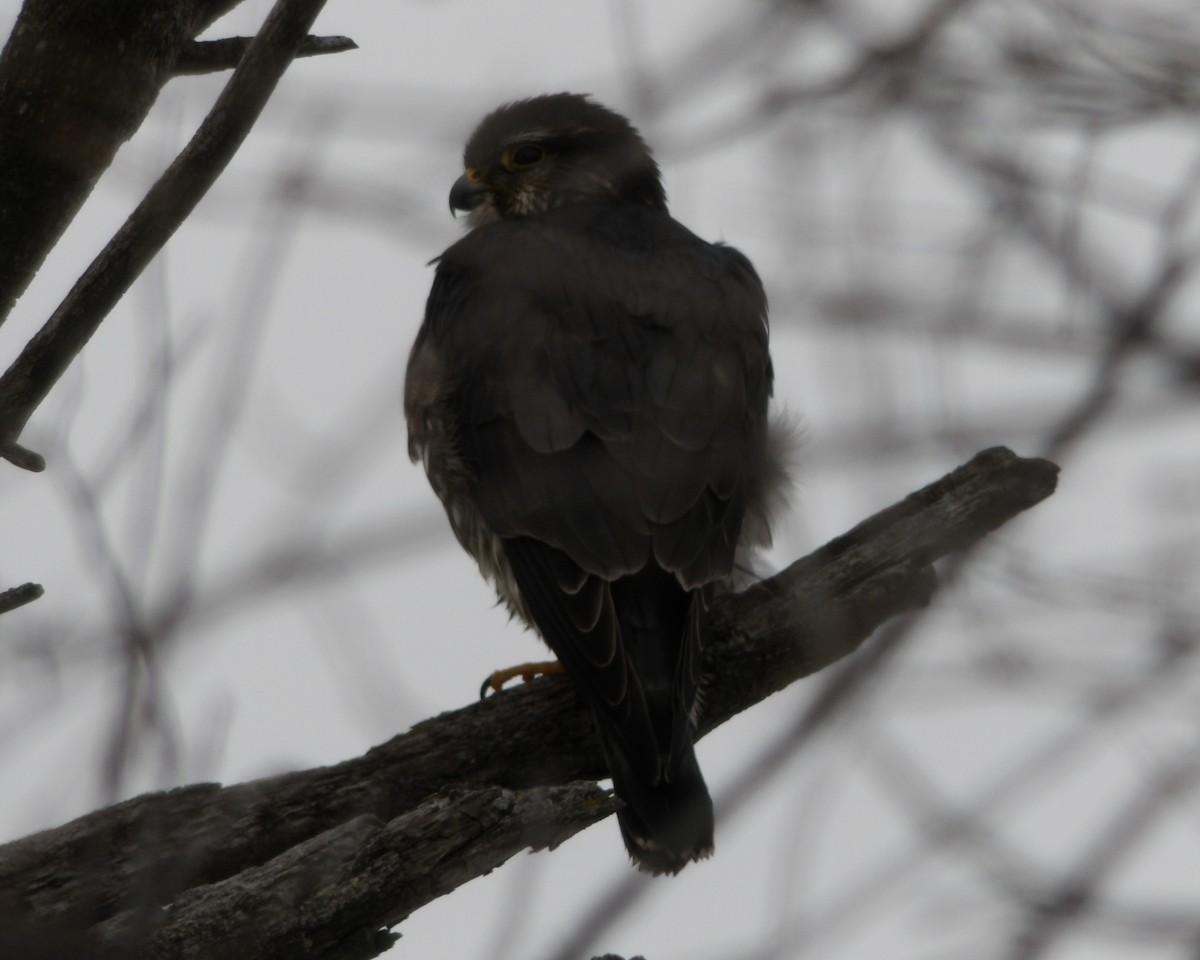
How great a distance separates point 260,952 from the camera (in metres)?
2.71

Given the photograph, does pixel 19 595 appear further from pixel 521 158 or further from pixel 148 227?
pixel 521 158

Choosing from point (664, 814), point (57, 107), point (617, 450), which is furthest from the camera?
point (617, 450)

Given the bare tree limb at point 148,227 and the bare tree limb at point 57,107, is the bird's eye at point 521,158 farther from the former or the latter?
the bare tree limb at point 148,227

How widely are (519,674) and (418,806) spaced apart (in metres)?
1.44

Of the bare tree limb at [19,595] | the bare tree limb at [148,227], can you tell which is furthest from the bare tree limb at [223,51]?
the bare tree limb at [19,595]

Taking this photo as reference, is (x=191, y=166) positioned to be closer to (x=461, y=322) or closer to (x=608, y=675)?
(x=608, y=675)

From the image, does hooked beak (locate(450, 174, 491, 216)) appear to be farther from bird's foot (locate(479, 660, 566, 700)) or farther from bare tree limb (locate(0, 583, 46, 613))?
bare tree limb (locate(0, 583, 46, 613))

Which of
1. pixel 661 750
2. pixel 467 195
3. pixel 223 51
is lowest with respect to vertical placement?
pixel 661 750

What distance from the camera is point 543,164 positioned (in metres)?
5.63

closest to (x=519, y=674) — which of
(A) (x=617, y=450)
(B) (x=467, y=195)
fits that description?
(A) (x=617, y=450)

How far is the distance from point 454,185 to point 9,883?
3189mm

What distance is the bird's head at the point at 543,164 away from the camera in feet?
18.2

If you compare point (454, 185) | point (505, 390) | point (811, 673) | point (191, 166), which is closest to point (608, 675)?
point (811, 673)

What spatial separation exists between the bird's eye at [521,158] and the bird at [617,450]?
1.99 ft
